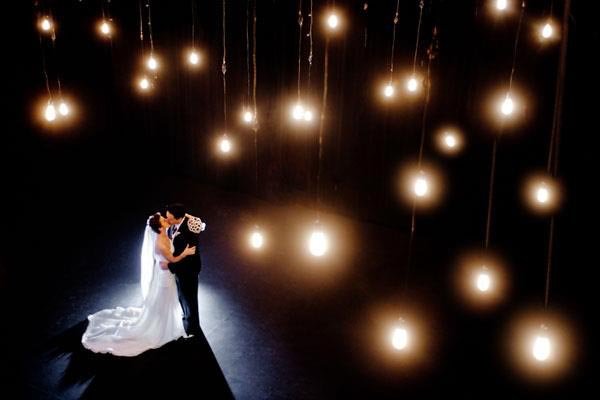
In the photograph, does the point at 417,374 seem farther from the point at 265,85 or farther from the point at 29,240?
the point at 29,240

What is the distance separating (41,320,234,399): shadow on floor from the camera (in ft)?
13.1

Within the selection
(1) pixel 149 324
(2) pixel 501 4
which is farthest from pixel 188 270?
(2) pixel 501 4

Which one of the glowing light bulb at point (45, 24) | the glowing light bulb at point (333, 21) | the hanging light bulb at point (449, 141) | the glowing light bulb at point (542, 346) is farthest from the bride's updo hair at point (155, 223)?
the glowing light bulb at point (45, 24)

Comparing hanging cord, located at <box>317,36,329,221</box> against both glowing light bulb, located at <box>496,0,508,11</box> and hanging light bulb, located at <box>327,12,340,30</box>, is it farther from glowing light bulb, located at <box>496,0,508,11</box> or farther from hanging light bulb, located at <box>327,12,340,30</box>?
glowing light bulb, located at <box>496,0,508,11</box>

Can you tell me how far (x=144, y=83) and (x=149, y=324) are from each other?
474 centimetres

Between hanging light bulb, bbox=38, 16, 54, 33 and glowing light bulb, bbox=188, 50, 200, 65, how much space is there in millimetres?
2238

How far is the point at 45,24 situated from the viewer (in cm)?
745

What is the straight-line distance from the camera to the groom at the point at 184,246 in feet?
14.1

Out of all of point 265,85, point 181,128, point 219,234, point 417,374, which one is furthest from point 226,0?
point 417,374

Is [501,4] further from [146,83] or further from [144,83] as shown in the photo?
[146,83]

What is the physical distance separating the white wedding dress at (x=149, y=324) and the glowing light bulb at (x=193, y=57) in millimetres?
3876

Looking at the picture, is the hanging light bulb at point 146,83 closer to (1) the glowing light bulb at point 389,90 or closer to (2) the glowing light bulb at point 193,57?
(2) the glowing light bulb at point 193,57

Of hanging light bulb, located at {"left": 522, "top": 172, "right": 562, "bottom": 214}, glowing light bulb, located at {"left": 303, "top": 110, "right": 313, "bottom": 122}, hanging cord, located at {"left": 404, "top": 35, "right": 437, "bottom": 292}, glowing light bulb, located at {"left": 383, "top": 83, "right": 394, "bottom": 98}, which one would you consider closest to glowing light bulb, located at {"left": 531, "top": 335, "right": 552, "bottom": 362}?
hanging cord, located at {"left": 404, "top": 35, "right": 437, "bottom": 292}

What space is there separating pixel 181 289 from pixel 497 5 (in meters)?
4.67
